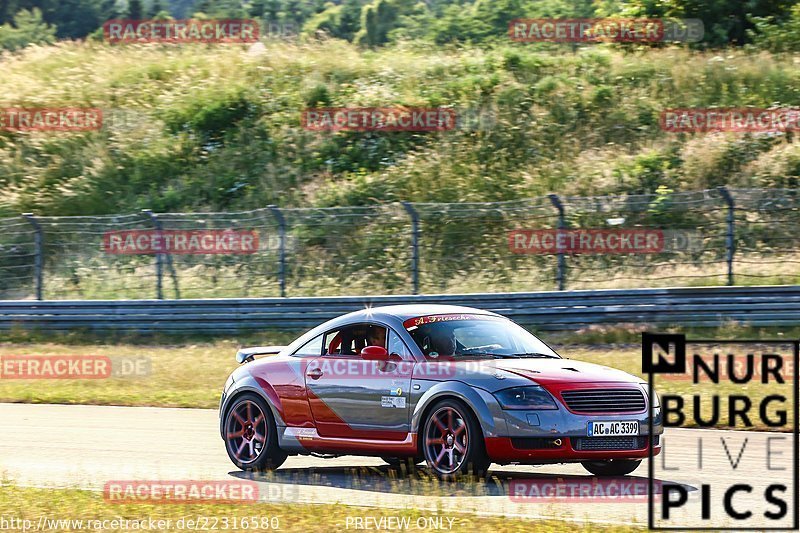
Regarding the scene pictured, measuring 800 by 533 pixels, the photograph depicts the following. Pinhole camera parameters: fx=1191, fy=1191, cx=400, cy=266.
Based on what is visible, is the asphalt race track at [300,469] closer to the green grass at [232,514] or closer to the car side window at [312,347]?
the green grass at [232,514]

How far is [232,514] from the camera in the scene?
304 inches

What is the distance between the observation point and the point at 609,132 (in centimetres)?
2931

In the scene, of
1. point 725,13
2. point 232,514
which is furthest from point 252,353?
point 725,13

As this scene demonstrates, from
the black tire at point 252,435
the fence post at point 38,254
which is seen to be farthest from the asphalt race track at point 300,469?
the fence post at point 38,254

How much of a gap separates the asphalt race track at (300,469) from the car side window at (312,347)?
1.04 m

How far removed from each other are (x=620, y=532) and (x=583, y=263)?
640 inches

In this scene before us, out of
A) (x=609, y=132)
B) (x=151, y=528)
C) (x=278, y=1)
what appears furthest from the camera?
(x=278, y=1)

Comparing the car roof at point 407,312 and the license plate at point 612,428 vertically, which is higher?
the car roof at point 407,312

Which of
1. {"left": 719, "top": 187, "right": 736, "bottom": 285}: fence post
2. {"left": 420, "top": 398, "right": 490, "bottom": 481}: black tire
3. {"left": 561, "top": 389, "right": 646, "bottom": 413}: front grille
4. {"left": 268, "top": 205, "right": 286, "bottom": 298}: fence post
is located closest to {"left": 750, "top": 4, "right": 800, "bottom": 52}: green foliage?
{"left": 719, "top": 187, "right": 736, "bottom": 285}: fence post

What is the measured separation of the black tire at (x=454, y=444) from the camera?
29.3 ft

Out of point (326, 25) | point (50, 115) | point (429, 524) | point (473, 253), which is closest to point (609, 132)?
point (473, 253)

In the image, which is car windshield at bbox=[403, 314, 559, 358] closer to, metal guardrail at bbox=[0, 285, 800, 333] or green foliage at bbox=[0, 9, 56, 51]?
metal guardrail at bbox=[0, 285, 800, 333]

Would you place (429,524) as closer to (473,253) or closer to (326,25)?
(473,253)

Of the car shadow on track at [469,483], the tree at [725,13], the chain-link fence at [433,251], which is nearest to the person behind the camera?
the car shadow on track at [469,483]
